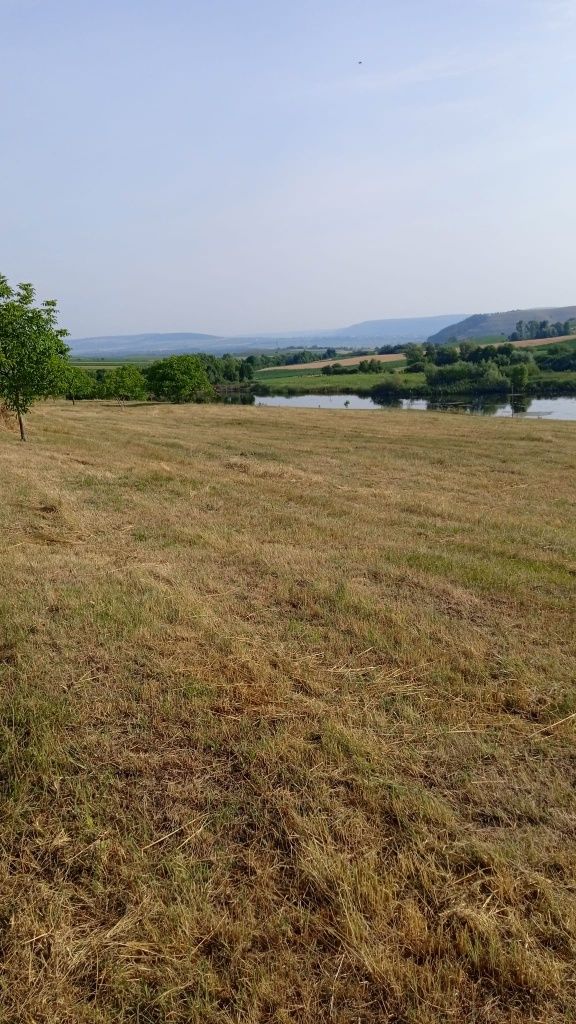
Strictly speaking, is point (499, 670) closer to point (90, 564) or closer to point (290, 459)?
point (90, 564)

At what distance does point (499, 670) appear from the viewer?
5.21 m

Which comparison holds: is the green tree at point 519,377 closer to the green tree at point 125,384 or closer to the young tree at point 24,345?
the green tree at point 125,384

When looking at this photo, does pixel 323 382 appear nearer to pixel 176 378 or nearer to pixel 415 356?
pixel 415 356

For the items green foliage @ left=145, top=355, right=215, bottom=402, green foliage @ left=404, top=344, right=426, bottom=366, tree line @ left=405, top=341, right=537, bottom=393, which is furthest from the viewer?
green foliage @ left=404, top=344, right=426, bottom=366

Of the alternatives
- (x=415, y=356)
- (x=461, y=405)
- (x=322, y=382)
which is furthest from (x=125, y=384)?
(x=415, y=356)

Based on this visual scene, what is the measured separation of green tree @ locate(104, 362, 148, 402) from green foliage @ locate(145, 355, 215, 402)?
1381mm

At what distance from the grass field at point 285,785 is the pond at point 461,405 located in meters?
53.8

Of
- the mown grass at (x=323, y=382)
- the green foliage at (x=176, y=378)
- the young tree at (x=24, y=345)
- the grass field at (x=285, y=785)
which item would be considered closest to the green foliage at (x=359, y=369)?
the mown grass at (x=323, y=382)

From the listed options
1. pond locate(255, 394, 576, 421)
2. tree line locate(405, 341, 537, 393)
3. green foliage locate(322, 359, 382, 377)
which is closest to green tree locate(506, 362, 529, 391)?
tree line locate(405, 341, 537, 393)

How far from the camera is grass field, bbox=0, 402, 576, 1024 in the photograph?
102 inches

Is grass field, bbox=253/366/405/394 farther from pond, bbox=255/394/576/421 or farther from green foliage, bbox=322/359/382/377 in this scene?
pond, bbox=255/394/576/421

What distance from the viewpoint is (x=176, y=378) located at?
70875 mm

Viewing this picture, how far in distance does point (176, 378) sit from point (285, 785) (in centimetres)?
7141

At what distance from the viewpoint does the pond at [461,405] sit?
6619 centimetres
